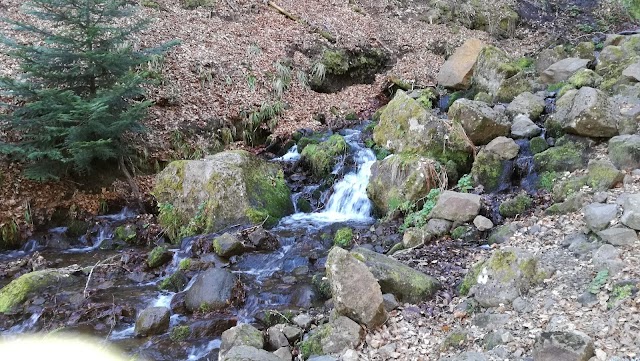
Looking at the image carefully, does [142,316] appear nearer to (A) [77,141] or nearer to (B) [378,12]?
(A) [77,141]

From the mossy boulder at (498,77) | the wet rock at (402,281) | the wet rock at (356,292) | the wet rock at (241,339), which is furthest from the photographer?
the mossy boulder at (498,77)

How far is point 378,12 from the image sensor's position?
1728 cm

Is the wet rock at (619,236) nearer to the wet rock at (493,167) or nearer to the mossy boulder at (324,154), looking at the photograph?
the wet rock at (493,167)

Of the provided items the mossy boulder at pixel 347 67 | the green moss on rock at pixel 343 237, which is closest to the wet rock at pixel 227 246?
the green moss on rock at pixel 343 237

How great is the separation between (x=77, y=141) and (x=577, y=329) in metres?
7.78

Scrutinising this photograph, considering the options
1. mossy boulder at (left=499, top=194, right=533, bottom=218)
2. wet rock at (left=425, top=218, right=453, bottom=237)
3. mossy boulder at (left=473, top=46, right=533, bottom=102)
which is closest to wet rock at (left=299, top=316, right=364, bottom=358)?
wet rock at (left=425, top=218, right=453, bottom=237)

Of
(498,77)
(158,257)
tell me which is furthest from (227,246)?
(498,77)

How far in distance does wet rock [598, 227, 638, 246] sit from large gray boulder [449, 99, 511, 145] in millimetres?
3949

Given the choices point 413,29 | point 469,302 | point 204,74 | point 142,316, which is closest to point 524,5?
point 413,29

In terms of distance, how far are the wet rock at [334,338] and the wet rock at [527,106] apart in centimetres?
635

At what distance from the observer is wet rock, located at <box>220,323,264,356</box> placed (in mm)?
4777

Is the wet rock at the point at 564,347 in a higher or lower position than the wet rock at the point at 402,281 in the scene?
higher

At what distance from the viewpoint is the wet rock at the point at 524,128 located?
8.33m

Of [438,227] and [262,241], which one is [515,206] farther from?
[262,241]
